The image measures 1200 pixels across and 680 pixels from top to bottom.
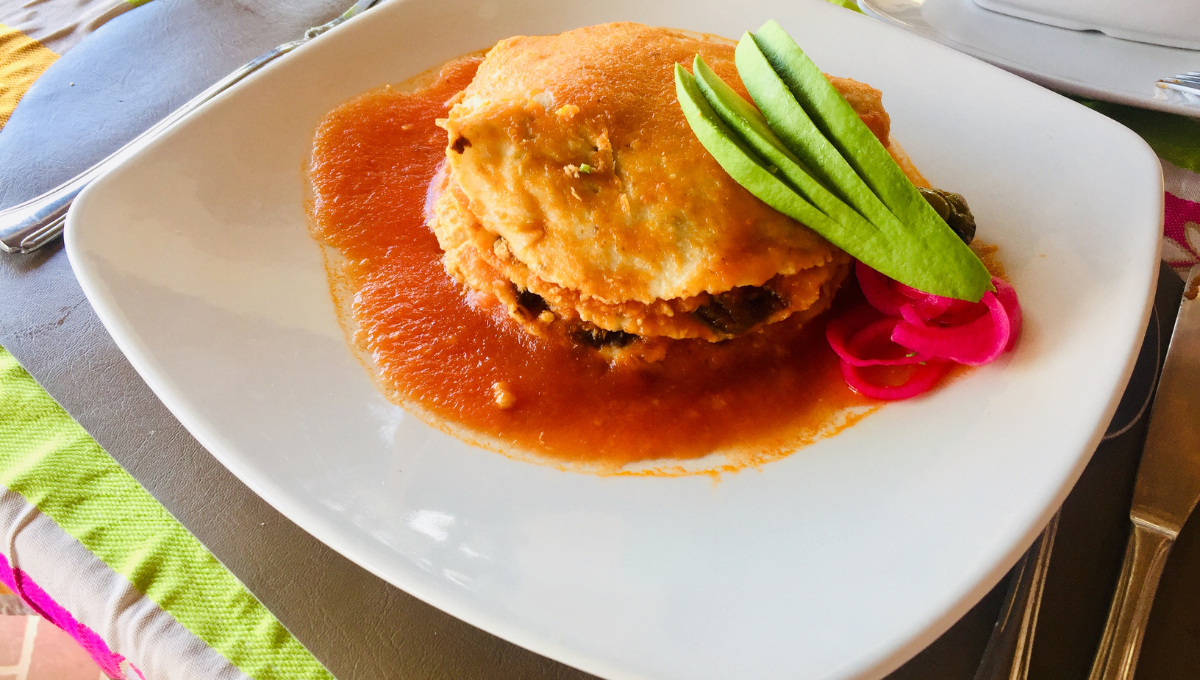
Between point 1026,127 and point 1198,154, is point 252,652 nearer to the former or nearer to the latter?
point 1026,127

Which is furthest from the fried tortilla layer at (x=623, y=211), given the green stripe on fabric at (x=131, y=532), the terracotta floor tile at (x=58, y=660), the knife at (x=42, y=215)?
the terracotta floor tile at (x=58, y=660)

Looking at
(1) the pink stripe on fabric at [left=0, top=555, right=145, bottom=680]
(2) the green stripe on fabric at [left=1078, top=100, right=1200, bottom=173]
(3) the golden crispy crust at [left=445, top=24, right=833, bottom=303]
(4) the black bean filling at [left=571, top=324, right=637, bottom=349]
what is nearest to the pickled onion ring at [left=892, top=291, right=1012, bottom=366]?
(3) the golden crispy crust at [left=445, top=24, right=833, bottom=303]

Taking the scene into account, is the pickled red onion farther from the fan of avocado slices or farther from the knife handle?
the knife handle

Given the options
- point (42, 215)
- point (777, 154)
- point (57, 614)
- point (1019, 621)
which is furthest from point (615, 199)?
point (42, 215)

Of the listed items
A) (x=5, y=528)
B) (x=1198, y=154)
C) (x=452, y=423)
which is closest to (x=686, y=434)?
(x=452, y=423)

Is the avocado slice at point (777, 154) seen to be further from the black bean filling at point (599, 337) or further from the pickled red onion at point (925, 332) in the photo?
the black bean filling at point (599, 337)

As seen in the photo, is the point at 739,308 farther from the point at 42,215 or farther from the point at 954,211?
the point at 42,215
